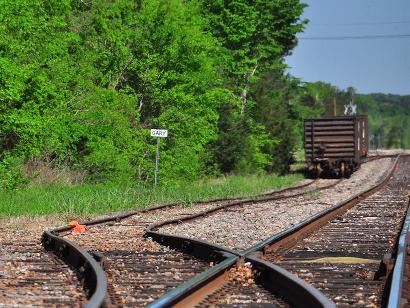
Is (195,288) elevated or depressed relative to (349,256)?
elevated

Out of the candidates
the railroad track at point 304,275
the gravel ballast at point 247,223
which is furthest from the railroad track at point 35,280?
the gravel ballast at point 247,223

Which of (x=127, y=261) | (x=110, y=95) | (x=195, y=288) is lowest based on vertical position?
(x=127, y=261)

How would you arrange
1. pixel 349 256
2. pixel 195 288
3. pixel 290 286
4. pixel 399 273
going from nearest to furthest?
pixel 195 288 → pixel 290 286 → pixel 399 273 → pixel 349 256

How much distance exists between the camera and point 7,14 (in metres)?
22.8

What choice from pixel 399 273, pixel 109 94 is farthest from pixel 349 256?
pixel 109 94

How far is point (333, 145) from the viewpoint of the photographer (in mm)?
42875

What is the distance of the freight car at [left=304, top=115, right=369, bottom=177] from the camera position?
4231 centimetres

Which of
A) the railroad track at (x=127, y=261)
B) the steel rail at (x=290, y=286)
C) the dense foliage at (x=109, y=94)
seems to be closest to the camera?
the steel rail at (x=290, y=286)

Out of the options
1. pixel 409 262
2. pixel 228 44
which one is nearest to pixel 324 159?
pixel 228 44

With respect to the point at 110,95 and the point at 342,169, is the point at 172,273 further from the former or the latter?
the point at 342,169

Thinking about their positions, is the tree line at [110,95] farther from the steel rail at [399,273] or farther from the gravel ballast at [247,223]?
the steel rail at [399,273]

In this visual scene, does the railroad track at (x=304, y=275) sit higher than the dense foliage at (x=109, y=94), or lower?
lower

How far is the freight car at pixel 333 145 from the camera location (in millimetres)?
42312

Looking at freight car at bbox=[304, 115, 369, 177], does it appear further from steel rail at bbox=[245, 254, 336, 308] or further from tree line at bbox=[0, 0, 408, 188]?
steel rail at bbox=[245, 254, 336, 308]
